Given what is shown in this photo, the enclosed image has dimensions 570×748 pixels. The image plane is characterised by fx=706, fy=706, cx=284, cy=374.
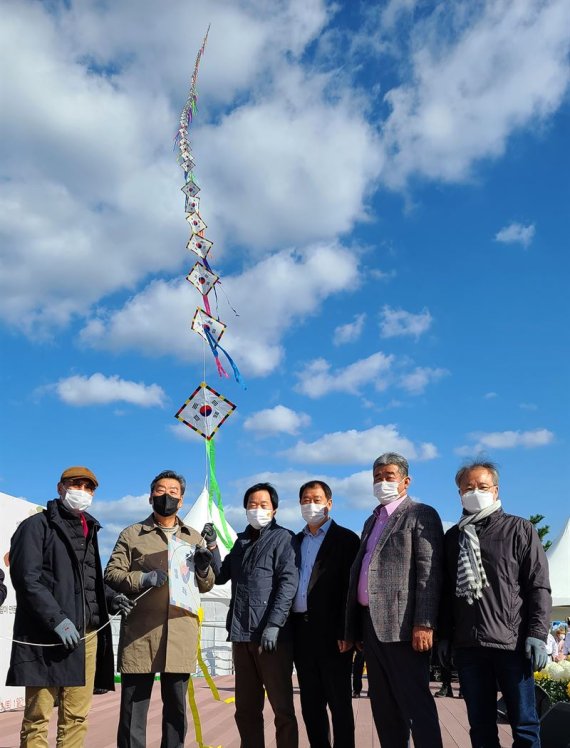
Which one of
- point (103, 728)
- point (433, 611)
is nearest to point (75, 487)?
point (433, 611)

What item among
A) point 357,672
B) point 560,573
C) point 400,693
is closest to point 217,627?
point 357,672

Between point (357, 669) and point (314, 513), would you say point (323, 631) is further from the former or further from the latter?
point (357, 669)

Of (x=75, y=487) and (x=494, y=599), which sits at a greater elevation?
(x=75, y=487)

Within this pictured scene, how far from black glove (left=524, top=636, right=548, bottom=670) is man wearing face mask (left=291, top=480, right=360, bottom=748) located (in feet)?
3.26

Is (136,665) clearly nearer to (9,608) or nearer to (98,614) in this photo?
(98,614)

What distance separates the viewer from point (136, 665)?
392cm

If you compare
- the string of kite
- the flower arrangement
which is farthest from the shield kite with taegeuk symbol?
the flower arrangement

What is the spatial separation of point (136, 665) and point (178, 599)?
16.1 inches

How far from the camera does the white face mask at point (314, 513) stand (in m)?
4.28

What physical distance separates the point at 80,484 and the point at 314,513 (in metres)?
1.39

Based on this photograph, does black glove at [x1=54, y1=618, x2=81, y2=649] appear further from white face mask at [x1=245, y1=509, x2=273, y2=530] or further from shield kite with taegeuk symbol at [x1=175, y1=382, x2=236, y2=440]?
shield kite with taegeuk symbol at [x1=175, y1=382, x2=236, y2=440]

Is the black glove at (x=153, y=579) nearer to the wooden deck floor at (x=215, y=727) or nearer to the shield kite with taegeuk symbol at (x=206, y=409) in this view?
the wooden deck floor at (x=215, y=727)

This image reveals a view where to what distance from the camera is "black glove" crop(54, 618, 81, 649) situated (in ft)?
11.7

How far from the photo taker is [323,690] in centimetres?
402
